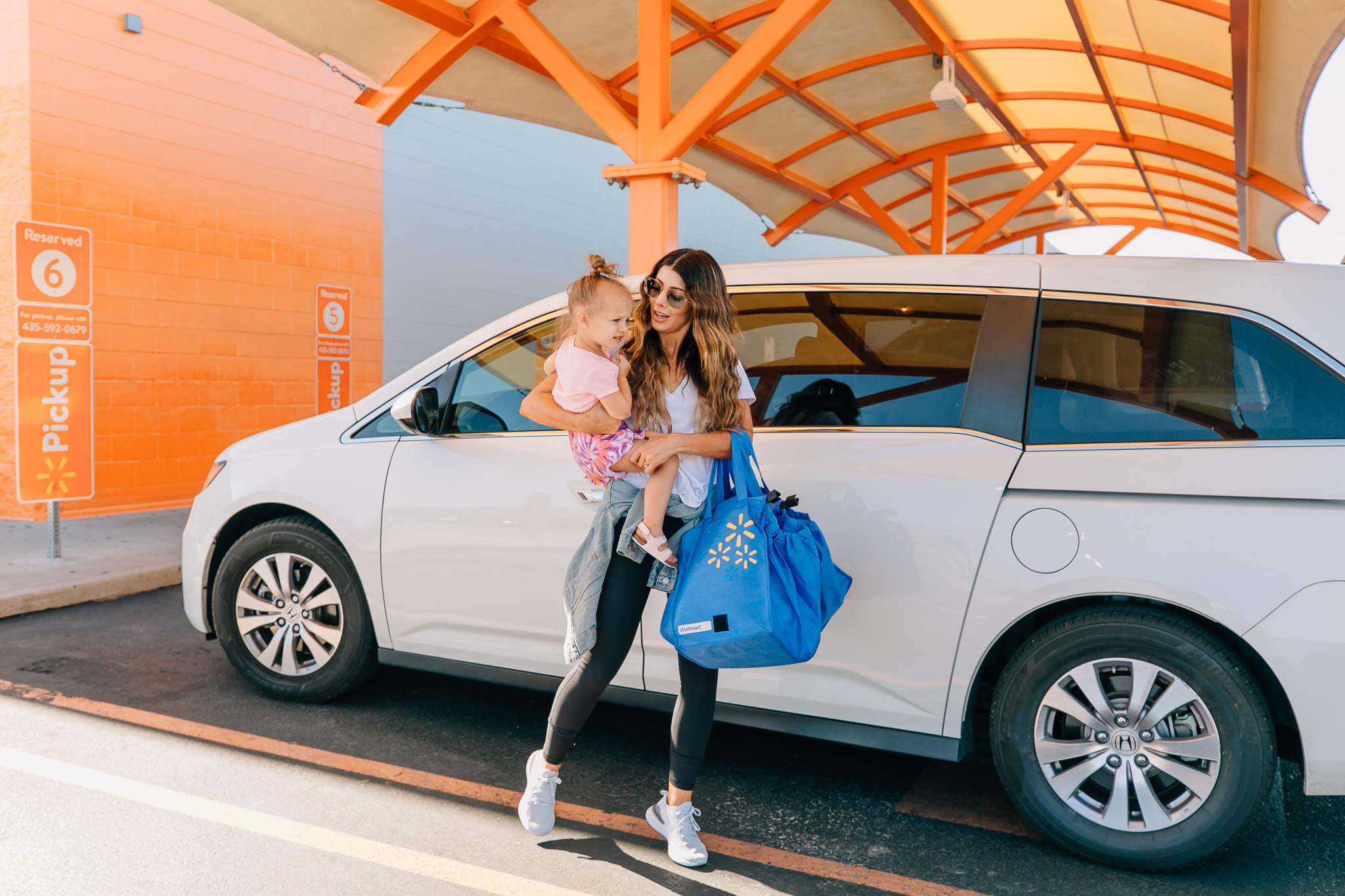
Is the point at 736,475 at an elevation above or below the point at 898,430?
below

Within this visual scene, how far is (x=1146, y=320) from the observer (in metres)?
2.95

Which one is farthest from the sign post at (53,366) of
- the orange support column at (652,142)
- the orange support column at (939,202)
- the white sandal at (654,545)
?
the orange support column at (939,202)

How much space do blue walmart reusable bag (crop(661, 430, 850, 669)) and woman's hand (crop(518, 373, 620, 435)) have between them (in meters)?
0.40

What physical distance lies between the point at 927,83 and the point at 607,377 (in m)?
7.34

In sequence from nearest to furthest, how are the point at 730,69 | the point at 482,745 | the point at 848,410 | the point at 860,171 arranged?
the point at 848,410
the point at 482,745
the point at 730,69
the point at 860,171

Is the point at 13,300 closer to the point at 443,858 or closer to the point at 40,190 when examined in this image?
the point at 40,190

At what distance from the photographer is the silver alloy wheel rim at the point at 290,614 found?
4008 millimetres

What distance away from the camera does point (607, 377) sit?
275cm

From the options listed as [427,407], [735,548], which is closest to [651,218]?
[427,407]

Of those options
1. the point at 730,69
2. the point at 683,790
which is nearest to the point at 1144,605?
the point at 683,790

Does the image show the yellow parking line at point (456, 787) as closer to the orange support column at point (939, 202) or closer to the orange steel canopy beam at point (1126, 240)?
the orange support column at point (939, 202)

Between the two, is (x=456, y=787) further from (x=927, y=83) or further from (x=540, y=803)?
(x=927, y=83)

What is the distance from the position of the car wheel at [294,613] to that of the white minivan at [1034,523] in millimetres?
396

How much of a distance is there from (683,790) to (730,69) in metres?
4.57
